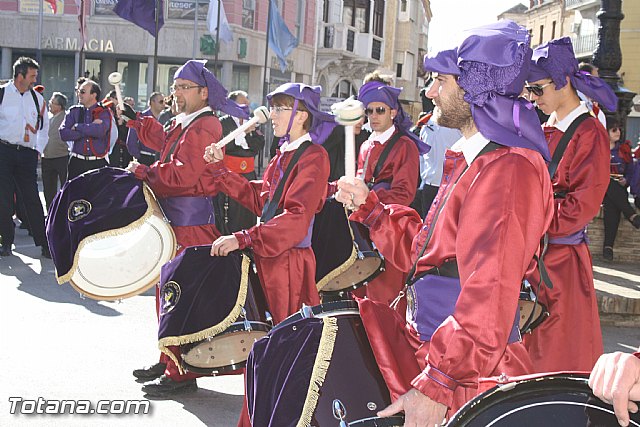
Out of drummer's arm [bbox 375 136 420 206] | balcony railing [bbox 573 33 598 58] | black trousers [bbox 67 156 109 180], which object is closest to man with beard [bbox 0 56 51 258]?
black trousers [bbox 67 156 109 180]

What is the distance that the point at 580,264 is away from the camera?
4.82 meters

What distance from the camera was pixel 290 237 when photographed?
16.5 feet

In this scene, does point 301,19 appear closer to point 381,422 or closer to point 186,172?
point 186,172

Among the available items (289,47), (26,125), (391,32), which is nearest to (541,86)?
(26,125)

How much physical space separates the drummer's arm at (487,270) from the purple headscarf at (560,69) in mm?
2272

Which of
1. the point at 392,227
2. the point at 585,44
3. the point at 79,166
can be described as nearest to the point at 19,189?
the point at 79,166

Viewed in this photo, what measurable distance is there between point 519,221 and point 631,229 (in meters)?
7.90

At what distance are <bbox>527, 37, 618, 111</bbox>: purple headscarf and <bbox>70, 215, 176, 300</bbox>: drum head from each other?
2.30m

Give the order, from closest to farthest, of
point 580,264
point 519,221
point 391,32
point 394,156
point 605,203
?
point 519,221 → point 580,264 → point 394,156 → point 605,203 → point 391,32

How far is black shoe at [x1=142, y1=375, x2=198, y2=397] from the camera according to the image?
18.7 feet

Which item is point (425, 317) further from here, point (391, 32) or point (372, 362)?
point (391, 32)

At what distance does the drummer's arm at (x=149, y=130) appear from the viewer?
23.7 ft

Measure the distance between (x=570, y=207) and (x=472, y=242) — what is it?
2.15m

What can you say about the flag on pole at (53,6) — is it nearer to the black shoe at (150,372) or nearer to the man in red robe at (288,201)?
the black shoe at (150,372)
